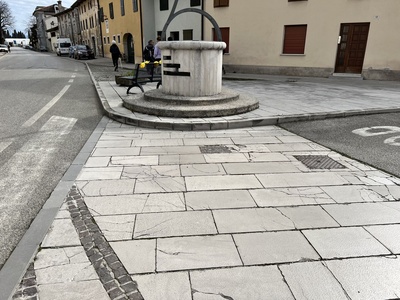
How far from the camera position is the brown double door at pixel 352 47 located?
47.4 ft

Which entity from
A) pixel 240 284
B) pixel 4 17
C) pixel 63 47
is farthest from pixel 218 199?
pixel 4 17

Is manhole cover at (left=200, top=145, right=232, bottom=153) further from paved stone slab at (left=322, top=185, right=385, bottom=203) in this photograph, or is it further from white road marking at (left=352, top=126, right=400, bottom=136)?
white road marking at (left=352, top=126, right=400, bottom=136)

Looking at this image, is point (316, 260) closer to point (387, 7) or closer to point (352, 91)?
point (352, 91)

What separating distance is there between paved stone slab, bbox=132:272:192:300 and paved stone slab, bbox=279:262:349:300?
0.78 metres

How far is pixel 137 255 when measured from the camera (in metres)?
2.45

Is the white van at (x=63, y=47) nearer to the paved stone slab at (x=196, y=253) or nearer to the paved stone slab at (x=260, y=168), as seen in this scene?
the paved stone slab at (x=260, y=168)

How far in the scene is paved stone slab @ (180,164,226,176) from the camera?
410 cm

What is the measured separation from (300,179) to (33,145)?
4.59 metres

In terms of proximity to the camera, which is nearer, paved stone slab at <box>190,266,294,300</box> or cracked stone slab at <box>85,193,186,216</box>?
paved stone slab at <box>190,266,294,300</box>

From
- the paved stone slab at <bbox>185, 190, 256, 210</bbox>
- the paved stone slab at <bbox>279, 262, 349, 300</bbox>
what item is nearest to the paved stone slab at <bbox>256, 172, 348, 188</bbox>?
the paved stone slab at <bbox>185, 190, 256, 210</bbox>

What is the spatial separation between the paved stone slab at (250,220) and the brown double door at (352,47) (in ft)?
48.5

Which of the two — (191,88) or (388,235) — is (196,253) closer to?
(388,235)

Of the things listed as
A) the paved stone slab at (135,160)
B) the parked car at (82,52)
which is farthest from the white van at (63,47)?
the paved stone slab at (135,160)

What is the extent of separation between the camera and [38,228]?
110 inches
